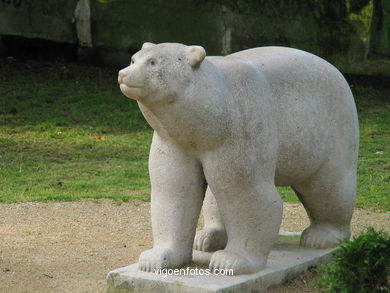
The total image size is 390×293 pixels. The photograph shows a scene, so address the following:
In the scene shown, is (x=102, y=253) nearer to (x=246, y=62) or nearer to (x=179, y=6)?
(x=246, y=62)

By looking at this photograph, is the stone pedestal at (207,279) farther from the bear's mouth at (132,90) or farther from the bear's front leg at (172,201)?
the bear's mouth at (132,90)

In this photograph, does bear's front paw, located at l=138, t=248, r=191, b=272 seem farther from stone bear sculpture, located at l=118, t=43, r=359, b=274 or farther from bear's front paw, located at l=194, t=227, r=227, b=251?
bear's front paw, located at l=194, t=227, r=227, b=251

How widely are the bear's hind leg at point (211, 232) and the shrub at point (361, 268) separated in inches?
49.5

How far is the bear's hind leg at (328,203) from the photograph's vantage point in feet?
18.8

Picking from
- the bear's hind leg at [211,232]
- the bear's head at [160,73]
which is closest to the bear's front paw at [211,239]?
the bear's hind leg at [211,232]

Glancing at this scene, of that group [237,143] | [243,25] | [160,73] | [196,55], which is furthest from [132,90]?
[243,25]

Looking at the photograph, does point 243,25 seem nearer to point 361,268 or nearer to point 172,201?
point 172,201

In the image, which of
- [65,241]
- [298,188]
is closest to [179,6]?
[65,241]

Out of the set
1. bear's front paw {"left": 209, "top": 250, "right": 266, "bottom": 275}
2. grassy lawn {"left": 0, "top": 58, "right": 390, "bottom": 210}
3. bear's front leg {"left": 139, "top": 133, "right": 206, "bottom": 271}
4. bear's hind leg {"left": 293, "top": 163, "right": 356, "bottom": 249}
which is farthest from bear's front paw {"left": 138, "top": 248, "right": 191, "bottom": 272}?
grassy lawn {"left": 0, "top": 58, "right": 390, "bottom": 210}

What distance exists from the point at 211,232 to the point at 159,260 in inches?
24.8

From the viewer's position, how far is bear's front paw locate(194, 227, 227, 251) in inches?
225

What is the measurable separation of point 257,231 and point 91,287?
1.10m

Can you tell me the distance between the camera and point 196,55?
483cm

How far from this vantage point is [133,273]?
5.17 metres
